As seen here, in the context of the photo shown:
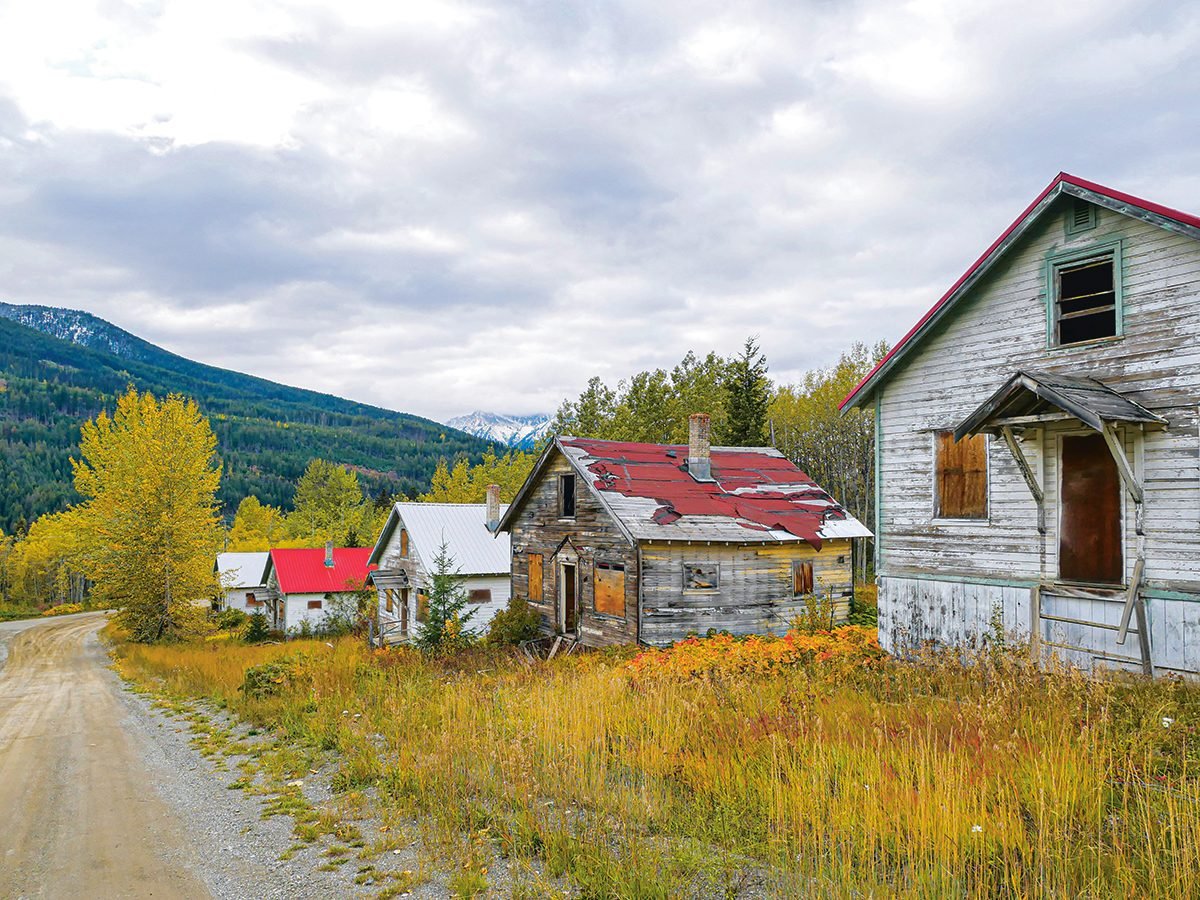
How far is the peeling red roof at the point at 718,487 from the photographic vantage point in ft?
71.4

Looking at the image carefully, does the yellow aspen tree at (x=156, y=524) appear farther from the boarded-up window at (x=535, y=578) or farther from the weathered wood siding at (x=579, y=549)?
the boarded-up window at (x=535, y=578)

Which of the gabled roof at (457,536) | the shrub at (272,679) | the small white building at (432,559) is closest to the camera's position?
the shrub at (272,679)

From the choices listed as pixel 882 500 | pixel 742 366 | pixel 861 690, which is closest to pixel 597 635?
pixel 882 500

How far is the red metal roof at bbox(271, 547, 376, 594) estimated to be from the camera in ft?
152

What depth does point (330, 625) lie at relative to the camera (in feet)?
152

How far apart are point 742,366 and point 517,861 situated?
39927mm

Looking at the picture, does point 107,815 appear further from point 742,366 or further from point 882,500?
point 742,366

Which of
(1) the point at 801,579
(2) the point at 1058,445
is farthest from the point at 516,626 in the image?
(2) the point at 1058,445

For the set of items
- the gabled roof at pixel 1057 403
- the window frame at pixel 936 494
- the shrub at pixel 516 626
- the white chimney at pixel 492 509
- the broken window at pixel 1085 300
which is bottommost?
the shrub at pixel 516 626

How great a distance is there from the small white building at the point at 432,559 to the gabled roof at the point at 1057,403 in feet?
75.9

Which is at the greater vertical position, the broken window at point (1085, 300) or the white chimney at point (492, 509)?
the broken window at point (1085, 300)

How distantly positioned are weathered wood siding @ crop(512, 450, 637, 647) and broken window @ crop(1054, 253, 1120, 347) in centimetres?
1161

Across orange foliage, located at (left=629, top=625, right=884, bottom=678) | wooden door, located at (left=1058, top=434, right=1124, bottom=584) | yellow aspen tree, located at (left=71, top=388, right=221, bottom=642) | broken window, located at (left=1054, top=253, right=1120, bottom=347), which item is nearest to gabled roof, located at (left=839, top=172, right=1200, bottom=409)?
broken window, located at (left=1054, top=253, right=1120, bottom=347)

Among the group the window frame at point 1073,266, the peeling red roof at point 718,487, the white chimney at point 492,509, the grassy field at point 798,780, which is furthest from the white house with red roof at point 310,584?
the window frame at point 1073,266
